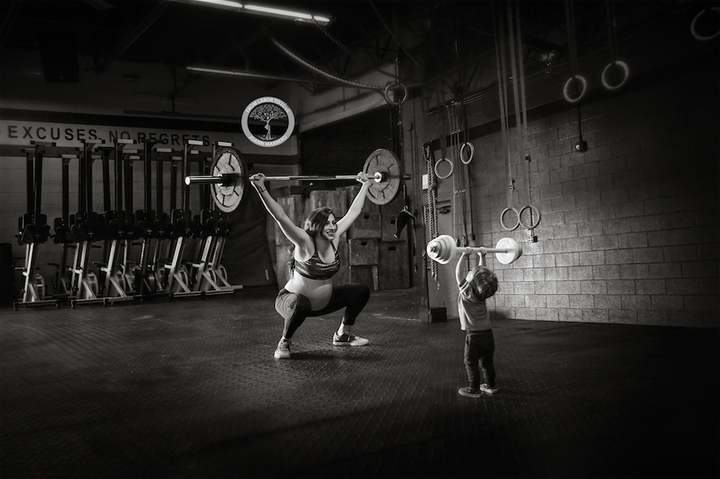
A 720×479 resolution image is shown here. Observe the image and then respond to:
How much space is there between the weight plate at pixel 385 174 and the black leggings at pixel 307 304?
1.02m

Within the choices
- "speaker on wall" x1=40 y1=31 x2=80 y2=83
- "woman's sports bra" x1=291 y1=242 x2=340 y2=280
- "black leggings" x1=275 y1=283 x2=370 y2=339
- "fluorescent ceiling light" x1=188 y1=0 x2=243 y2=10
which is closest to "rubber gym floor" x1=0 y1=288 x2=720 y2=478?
"black leggings" x1=275 y1=283 x2=370 y2=339

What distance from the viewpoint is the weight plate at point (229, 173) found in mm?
4465

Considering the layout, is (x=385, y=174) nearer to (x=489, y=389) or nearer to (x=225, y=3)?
(x=489, y=389)

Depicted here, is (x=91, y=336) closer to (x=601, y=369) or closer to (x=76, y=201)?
(x=601, y=369)

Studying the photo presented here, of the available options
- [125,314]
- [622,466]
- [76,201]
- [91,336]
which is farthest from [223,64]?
[622,466]

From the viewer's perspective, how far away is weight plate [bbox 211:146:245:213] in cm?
446

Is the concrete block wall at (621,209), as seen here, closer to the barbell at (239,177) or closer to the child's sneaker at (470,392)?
the barbell at (239,177)

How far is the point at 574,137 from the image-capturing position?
5.16 metres

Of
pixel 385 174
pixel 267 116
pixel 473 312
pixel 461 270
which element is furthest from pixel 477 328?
pixel 267 116

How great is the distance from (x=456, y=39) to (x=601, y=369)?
4269mm

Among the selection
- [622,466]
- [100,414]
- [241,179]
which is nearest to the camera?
[622,466]

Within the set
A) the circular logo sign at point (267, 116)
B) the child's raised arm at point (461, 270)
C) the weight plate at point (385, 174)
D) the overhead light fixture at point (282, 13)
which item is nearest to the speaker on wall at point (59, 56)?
the overhead light fixture at point (282, 13)

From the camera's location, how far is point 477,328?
261 cm

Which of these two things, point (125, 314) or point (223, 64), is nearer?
point (125, 314)
